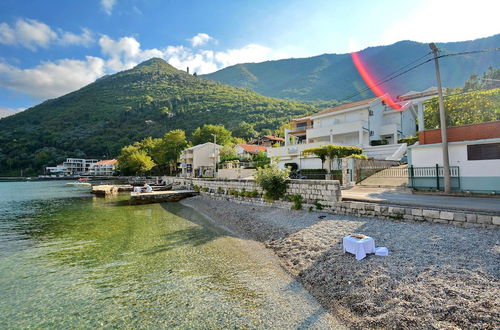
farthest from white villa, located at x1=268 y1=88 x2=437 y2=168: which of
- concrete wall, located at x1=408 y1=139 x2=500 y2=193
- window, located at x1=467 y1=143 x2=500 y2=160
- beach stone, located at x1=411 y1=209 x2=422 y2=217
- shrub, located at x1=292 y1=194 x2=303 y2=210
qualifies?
beach stone, located at x1=411 y1=209 x2=422 y2=217

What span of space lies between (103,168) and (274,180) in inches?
4826

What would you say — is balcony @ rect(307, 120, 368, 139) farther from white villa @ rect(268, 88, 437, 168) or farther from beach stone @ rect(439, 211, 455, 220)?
beach stone @ rect(439, 211, 455, 220)

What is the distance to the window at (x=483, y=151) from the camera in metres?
13.5

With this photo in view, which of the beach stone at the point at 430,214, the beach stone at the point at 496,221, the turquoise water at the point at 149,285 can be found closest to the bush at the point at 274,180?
the turquoise water at the point at 149,285

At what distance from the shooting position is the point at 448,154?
1477 cm

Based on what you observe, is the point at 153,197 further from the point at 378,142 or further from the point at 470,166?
the point at 378,142

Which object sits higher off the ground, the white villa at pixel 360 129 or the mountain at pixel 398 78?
the mountain at pixel 398 78

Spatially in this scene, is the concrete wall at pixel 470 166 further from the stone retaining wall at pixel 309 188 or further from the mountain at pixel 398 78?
the mountain at pixel 398 78

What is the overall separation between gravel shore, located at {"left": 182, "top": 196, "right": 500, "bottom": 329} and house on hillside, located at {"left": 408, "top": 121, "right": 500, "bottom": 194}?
24.8ft

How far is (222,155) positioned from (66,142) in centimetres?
10407

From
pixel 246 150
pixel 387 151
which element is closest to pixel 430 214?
pixel 387 151

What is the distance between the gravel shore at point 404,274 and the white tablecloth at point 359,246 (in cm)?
19

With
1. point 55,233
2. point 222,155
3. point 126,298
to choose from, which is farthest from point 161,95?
point 126,298

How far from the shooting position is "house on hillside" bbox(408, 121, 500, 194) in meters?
13.5
